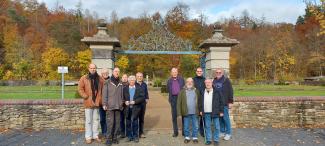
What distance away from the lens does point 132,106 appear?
25.2 ft

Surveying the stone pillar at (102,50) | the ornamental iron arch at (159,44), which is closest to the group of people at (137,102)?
the stone pillar at (102,50)

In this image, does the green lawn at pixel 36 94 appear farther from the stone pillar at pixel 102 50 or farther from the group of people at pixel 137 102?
the group of people at pixel 137 102

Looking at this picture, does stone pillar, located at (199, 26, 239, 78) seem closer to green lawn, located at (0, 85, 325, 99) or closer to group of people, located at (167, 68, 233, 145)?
group of people, located at (167, 68, 233, 145)

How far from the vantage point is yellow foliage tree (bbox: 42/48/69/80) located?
4288cm

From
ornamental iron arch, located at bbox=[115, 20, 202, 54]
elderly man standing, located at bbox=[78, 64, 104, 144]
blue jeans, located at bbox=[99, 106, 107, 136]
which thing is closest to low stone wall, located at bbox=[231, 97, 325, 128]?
ornamental iron arch, located at bbox=[115, 20, 202, 54]

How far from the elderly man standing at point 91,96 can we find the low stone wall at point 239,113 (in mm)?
2030

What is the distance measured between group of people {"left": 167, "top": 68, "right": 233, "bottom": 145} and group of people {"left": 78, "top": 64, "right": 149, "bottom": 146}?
814mm

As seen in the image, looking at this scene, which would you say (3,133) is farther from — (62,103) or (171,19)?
(171,19)

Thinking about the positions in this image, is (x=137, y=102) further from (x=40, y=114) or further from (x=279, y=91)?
(x=279, y=91)

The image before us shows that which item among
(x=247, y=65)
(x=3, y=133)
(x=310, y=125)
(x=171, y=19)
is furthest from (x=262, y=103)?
(x=247, y=65)

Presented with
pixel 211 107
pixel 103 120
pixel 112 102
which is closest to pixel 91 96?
pixel 112 102

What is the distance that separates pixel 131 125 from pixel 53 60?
124 feet

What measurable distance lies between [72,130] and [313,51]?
4357cm

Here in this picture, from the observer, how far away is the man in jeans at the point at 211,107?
7327 mm
